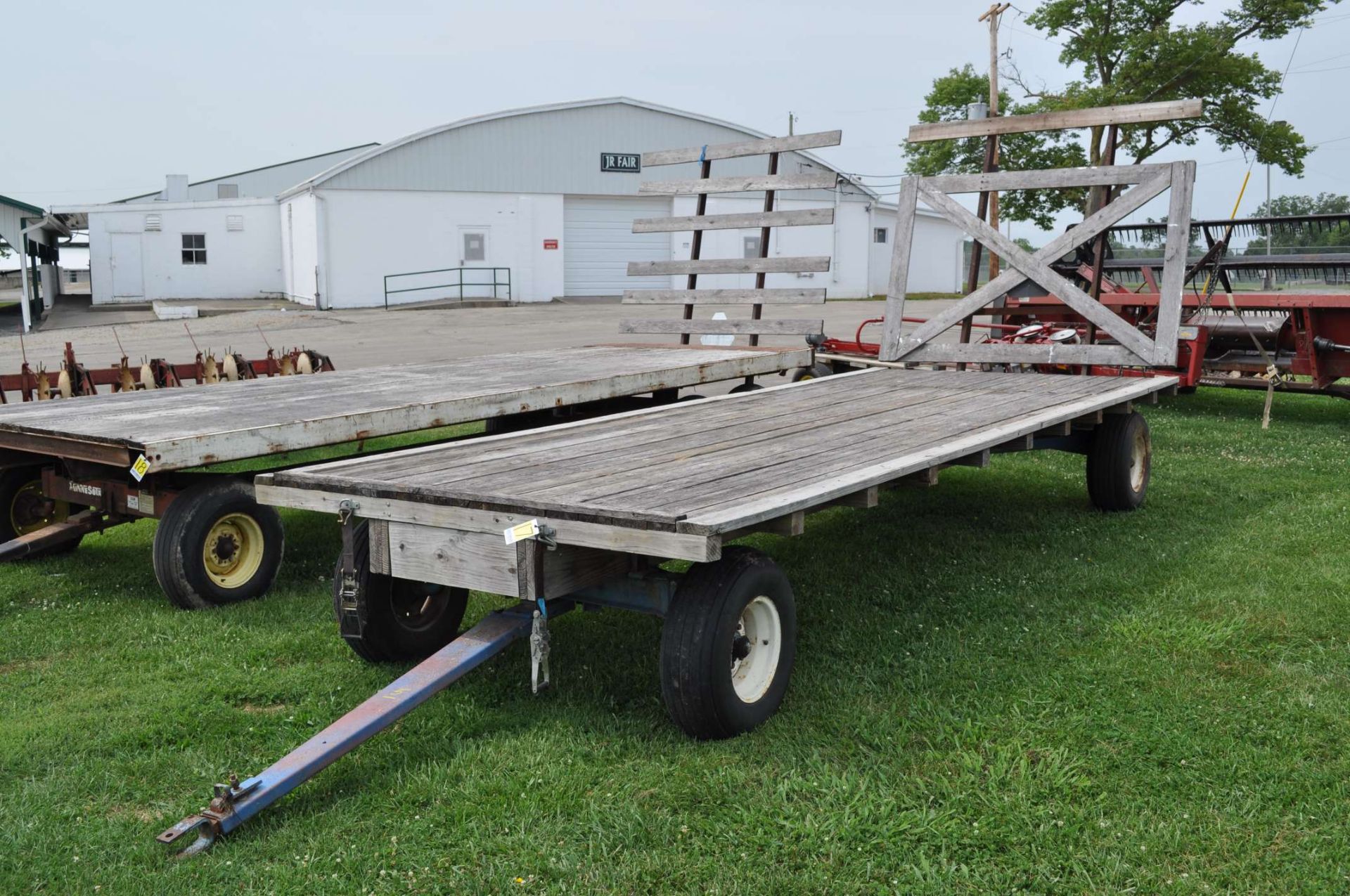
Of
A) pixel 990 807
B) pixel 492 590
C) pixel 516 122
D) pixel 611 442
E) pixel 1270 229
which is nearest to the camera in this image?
pixel 990 807

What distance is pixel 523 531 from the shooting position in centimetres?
374

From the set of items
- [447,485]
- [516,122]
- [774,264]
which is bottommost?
[447,485]

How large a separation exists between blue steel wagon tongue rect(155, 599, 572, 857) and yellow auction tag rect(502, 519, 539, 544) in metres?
0.31

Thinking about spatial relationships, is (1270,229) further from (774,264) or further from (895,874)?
(895,874)

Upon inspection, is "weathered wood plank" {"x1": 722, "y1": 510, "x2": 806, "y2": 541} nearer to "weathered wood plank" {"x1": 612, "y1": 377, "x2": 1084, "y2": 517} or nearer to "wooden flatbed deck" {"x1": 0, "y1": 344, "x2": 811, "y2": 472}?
"weathered wood plank" {"x1": 612, "y1": 377, "x2": 1084, "y2": 517}

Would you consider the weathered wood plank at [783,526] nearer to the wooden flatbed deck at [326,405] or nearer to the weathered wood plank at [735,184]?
the wooden flatbed deck at [326,405]

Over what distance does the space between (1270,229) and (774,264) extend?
5323 millimetres

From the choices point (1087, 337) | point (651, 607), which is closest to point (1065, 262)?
point (1087, 337)

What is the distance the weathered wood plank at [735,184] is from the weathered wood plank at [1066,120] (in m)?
0.89

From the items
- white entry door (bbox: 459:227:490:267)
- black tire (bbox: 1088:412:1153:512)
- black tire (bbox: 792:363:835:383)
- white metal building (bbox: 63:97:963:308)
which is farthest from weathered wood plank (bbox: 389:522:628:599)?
white entry door (bbox: 459:227:490:267)

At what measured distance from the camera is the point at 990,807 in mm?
3514

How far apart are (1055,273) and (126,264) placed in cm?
2944

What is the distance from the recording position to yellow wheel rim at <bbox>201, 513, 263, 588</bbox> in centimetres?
569

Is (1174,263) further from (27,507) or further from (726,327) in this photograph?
(27,507)
